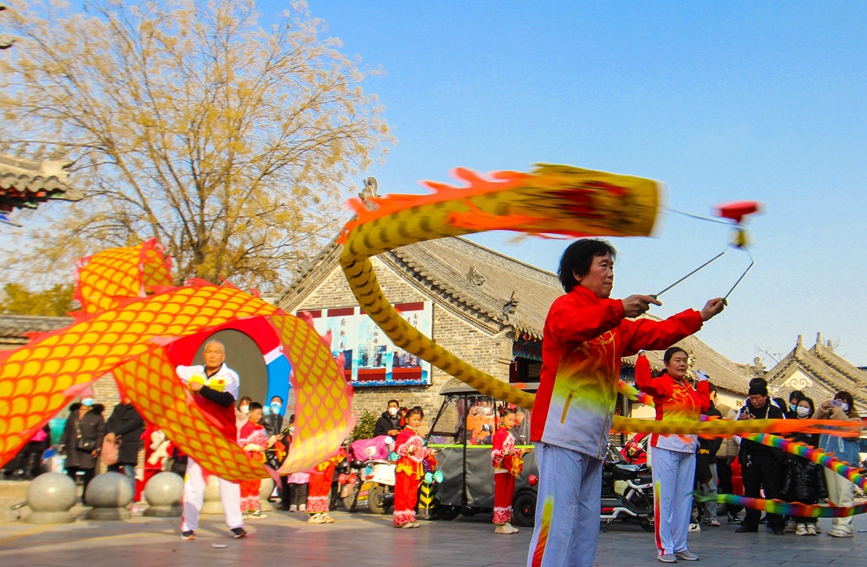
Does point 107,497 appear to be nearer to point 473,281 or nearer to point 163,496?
point 163,496

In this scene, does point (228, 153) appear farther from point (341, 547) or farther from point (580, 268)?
point (580, 268)

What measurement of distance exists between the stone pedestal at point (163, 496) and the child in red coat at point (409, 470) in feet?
10.2

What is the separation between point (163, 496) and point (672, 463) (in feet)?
23.5

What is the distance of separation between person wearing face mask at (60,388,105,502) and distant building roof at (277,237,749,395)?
7.47 m

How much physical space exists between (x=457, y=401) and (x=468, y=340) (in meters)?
9.12

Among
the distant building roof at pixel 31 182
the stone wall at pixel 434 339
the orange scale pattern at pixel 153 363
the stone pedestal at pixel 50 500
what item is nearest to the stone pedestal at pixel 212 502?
the stone pedestal at pixel 50 500

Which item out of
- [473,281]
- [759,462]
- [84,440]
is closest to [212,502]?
[84,440]

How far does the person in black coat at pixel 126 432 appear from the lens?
12.7 metres

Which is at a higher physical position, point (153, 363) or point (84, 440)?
point (153, 363)

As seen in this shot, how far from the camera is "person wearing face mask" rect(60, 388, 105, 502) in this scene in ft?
40.7

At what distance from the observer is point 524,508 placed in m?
11.7

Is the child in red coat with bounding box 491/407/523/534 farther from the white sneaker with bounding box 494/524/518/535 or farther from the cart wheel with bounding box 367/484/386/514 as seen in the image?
the cart wheel with bounding box 367/484/386/514

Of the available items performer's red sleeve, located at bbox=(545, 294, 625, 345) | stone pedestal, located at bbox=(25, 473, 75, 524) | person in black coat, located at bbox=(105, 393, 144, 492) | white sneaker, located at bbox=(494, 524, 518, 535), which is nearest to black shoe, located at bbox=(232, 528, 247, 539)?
stone pedestal, located at bbox=(25, 473, 75, 524)

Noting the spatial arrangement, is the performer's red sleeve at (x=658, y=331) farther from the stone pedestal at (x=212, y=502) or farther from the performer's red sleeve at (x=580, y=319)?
the stone pedestal at (x=212, y=502)
